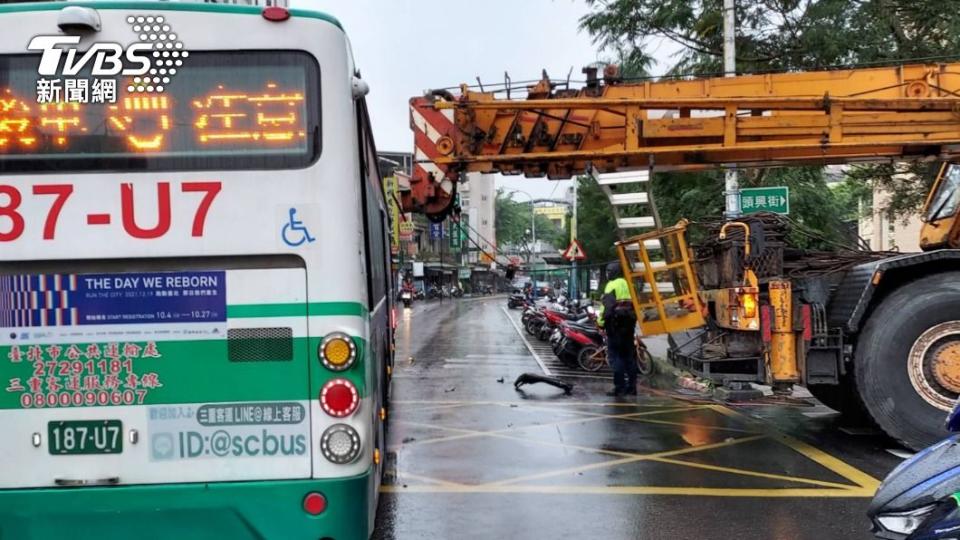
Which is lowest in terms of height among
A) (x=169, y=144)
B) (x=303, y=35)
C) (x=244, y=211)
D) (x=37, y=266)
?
(x=37, y=266)

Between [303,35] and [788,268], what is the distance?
649 centimetres

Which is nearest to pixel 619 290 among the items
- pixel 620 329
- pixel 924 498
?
pixel 620 329

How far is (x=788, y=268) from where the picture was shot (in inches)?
337

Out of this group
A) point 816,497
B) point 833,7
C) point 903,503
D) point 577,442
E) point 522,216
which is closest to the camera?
point 903,503

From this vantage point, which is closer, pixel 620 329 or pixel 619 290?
pixel 620 329

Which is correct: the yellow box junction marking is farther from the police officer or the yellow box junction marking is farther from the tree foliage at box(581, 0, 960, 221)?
the tree foliage at box(581, 0, 960, 221)

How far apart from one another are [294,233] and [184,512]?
1422 mm

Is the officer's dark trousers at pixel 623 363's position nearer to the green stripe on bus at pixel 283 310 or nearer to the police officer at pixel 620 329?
the police officer at pixel 620 329

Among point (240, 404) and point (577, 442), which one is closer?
point (240, 404)

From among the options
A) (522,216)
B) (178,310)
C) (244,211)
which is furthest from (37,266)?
(522,216)

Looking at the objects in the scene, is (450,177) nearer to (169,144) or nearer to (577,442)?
(577,442)

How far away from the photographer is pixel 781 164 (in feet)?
28.9

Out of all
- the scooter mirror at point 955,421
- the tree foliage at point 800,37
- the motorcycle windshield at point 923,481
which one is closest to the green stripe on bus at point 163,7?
the motorcycle windshield at point 923,481

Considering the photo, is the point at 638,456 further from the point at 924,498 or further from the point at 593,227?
the point at 593,227
